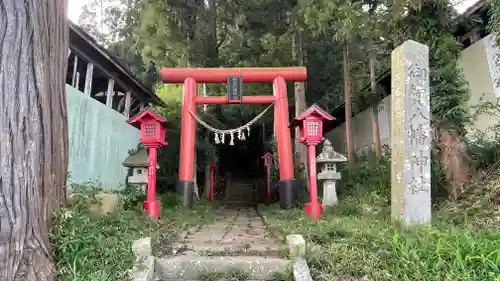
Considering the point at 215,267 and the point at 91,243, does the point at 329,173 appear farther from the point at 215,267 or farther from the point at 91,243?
the point at 91,243

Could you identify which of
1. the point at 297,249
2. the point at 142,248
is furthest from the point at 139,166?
the point at 297,249

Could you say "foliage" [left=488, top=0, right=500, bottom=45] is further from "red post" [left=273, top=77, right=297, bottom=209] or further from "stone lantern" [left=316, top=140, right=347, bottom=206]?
"red post" [left=273, top=77, right=297, bottom=209]

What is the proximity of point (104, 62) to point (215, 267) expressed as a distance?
344 inches

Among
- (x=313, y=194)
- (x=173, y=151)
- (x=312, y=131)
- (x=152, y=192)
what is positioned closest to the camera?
(x=152, y=192)

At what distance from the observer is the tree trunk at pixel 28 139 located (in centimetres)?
374

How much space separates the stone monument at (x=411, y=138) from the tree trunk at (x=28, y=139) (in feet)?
14.7

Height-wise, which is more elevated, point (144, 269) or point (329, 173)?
point (329, 173)

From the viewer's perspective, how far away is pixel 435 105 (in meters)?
7.57

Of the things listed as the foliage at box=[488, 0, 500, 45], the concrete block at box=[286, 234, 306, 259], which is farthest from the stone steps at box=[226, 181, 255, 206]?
the concrete block at box=[286, 234, 306, 259]

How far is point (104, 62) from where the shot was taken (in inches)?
455

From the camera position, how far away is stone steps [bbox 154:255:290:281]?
14.4 feet

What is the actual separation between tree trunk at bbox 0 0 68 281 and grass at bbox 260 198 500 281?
8.96 feet

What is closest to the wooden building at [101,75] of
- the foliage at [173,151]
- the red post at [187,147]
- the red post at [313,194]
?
the foliage at [173,151]

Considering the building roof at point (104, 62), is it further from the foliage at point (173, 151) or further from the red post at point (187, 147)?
the red post at point (187, 147)
